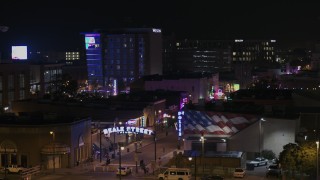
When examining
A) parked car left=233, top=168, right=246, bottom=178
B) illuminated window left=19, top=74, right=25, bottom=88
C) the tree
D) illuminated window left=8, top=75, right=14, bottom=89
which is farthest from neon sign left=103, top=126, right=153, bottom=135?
illuminated window left=19, top=74, right=25, bottom=88

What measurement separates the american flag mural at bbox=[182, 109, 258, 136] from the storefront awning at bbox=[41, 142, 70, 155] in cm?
840

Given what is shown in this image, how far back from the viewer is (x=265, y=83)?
9238 cm

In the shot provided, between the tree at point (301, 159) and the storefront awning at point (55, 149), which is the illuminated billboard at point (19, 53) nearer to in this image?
the storefront awning at point (55, 149)

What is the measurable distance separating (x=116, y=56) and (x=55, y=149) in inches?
2863

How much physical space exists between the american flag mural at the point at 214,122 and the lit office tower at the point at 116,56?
66.2 meters

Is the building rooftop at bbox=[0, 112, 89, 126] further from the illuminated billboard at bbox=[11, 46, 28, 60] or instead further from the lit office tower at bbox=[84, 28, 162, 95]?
the lit office tower at bbox=[84, 28, 162, 95]

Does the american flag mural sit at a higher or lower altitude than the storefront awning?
higher

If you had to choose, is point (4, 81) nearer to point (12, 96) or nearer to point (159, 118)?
point (12, 96)

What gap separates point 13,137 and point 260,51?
534 ft

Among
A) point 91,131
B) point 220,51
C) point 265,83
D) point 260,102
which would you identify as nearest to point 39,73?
point 265,83

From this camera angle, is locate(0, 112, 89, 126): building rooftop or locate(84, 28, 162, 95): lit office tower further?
locate(84, 28, 162, 95): lit office tower

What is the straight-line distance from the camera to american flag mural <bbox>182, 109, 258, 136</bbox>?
128 ft

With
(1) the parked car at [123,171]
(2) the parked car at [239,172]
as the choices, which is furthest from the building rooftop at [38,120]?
(2) the parked car at [239,172]

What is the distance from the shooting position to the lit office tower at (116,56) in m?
107
